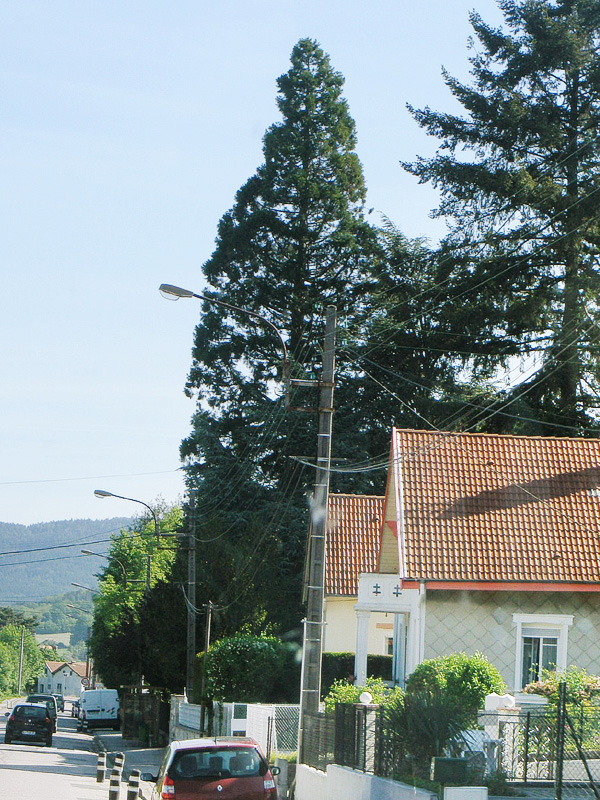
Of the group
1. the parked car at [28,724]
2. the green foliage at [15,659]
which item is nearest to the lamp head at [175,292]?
the parked car at [28,724]

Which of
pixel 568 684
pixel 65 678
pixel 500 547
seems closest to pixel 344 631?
pixel 500 547

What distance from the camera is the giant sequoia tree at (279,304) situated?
44906 millimetres

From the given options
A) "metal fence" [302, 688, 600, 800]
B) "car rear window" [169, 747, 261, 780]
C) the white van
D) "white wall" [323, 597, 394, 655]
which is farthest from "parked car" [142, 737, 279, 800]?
the white van

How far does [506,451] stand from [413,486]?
8.99 ft

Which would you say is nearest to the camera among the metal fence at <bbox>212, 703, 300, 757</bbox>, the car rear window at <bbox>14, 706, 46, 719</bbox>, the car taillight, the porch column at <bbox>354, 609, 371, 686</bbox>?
the car taillight

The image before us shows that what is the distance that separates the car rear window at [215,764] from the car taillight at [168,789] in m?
0.06

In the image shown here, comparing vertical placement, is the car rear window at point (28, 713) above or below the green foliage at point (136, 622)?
below

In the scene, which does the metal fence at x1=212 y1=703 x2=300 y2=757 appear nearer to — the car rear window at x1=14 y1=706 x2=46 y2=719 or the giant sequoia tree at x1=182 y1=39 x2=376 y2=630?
the car rear window at x1=14 y1=706 x2=46 y2=719

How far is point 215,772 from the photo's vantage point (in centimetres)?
1284

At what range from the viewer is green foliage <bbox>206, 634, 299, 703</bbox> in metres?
29.2

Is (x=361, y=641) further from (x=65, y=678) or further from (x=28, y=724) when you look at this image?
(x=65, y=678)

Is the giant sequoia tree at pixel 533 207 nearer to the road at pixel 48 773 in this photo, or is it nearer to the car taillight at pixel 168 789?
the road at pixel 48 773

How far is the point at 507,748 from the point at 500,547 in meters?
7.33

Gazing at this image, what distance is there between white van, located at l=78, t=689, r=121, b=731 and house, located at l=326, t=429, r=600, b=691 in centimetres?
3650
